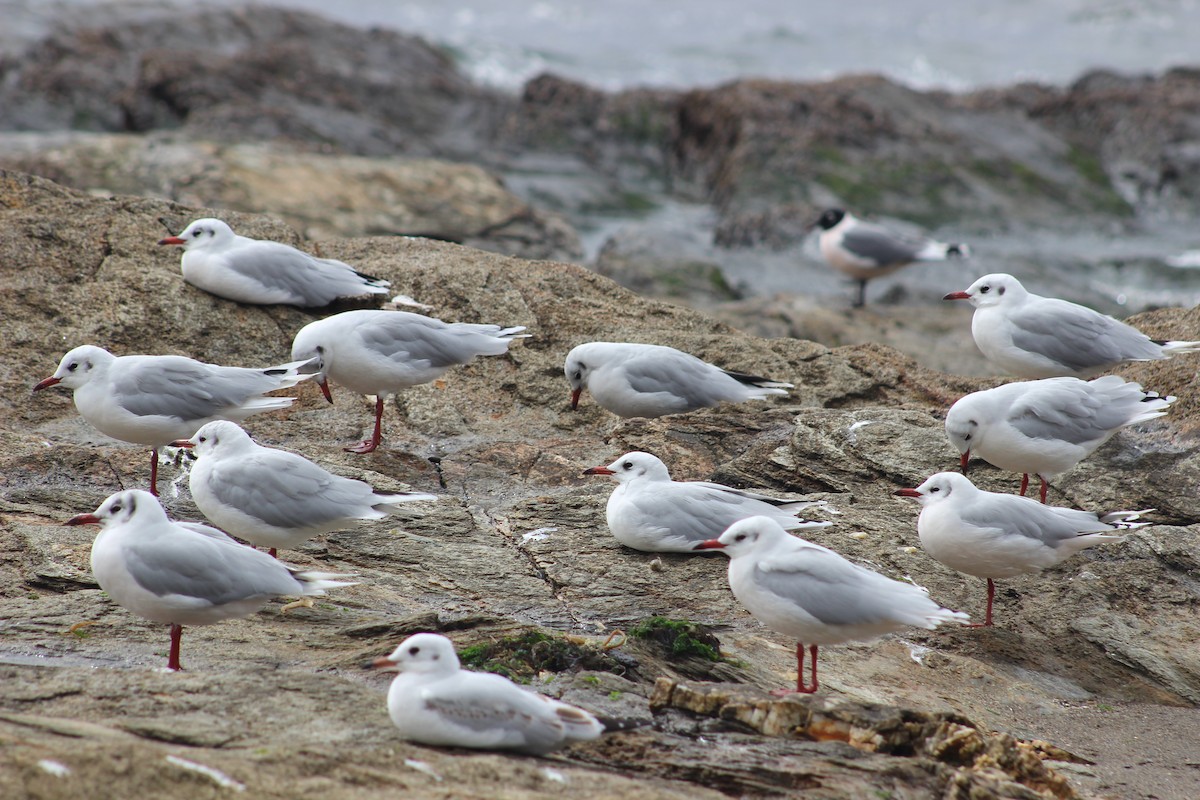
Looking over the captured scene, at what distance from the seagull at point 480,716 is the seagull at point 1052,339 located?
199 inches

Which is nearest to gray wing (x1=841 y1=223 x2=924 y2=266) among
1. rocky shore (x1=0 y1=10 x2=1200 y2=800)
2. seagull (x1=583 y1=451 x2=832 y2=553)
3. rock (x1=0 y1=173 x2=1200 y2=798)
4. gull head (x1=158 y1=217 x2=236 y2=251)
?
rocky shore (x1=0 y1=10 x2=1200 y2=800)

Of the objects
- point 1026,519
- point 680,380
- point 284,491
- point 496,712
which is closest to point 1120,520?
point 1026,519

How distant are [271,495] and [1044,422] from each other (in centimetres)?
450

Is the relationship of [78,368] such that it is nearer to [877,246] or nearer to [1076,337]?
[1076,337]

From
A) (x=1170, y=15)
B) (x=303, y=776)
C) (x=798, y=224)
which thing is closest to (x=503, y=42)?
(x=798, y=224)

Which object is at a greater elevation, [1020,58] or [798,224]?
[1020,58]

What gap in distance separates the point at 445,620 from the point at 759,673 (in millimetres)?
1503

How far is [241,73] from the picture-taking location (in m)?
21.0

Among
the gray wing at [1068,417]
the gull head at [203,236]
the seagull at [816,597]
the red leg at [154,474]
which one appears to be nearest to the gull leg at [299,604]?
the red leg at [154,474]

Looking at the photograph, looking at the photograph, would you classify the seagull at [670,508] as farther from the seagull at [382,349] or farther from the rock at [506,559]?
the seagull at [382,349]

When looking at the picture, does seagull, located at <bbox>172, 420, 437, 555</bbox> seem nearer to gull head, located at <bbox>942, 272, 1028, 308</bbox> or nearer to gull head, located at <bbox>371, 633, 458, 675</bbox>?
gull head, located at <bbox>371, 633, 458, 675</bbox>

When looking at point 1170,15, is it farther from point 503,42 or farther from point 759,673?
point 759,673

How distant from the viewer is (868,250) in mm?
16188

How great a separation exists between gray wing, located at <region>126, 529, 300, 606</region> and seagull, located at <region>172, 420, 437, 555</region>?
756 millimetres
